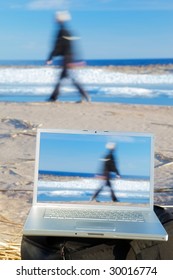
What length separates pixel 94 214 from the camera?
210 cm

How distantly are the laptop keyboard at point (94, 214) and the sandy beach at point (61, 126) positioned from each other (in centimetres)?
103

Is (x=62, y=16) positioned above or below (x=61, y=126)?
above

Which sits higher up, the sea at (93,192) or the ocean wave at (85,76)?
the ocean wave at (85,76)

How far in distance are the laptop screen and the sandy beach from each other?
96cm

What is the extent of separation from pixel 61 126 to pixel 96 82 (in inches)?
11.5

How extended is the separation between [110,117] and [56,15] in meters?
0.59

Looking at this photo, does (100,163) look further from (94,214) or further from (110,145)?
(94,214)

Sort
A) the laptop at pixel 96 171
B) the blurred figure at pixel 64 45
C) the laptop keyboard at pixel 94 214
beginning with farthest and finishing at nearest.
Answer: the blurred figure at pixel 64 45
the laptop at pixel 96 171
the laptop keyboard at pixel 94 214

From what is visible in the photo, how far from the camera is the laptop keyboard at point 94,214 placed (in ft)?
6.73

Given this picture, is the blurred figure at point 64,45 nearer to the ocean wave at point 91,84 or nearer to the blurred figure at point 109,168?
the ocean wave at point 91,84

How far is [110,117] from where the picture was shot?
3.24 metres

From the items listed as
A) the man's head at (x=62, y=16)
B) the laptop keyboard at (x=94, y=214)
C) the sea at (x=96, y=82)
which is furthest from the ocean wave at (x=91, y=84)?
the laptop keyboard at (x=94, y=214)

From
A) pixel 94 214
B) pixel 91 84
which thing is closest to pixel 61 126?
pixel 91 84

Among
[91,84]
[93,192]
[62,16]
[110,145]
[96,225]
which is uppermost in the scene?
[62,16]
